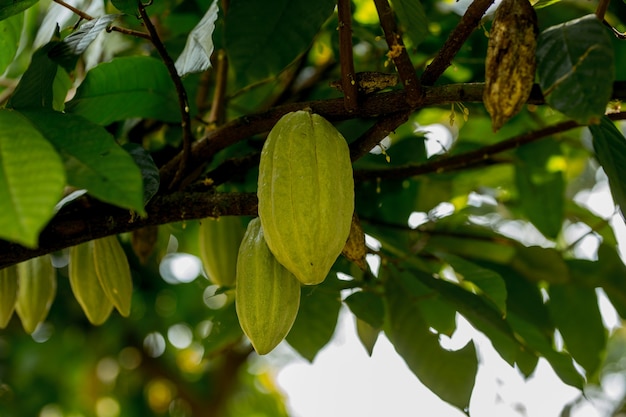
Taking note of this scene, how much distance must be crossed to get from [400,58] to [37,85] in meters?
0.42

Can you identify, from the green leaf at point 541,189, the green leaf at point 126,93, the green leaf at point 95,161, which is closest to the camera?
the green leaf at point 95,161

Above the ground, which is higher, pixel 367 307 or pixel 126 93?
pixel 126 93

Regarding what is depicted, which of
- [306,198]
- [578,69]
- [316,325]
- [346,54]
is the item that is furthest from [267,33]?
[316,325]

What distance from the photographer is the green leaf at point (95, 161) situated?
0.63 metres

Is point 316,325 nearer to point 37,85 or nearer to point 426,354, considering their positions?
point 426,354

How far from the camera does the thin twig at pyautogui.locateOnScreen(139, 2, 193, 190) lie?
891 millimetres

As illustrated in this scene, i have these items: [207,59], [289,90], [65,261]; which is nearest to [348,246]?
[207,59]

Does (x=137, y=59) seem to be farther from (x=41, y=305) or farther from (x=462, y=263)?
(x=462, y=263)

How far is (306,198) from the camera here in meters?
0.75

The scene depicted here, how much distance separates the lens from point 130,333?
2609mm

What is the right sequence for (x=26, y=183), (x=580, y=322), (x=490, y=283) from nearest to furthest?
(x=26, y=183), (x=490, y=283), (x=580, y=322)

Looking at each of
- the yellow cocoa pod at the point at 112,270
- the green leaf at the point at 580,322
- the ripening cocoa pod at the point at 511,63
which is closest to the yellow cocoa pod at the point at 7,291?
the yellow cocoa pod at the point at 112,270

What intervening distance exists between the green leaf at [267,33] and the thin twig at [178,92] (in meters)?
0.13

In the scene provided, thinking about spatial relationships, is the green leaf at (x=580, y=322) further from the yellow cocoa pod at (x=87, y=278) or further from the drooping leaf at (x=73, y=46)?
the drooping leaf at (x=73, y=46)
